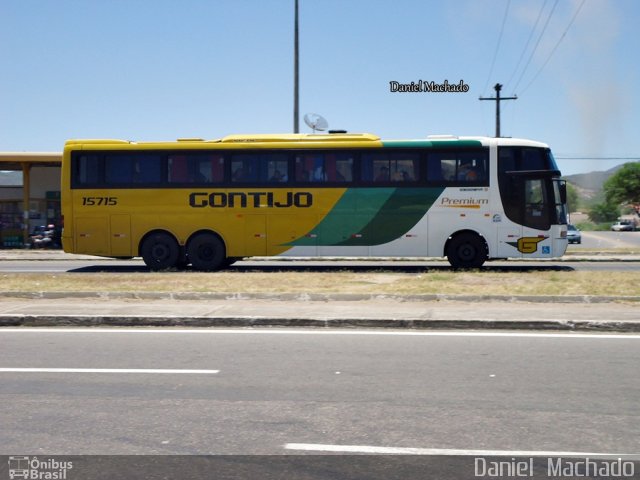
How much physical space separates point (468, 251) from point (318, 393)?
574 inches

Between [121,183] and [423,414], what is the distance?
1731 centimetres

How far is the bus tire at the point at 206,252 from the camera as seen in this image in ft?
70.8

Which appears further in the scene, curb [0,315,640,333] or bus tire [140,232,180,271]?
bus tire [140,232,180,271]

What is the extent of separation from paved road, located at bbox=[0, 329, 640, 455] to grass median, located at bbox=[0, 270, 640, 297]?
14.7 ft

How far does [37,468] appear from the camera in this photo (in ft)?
16.4

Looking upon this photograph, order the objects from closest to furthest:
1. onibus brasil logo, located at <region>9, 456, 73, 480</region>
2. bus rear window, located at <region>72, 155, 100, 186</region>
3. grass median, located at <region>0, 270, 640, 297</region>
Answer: onibus brasil logo, located at <region>9, 456, 73, 480</region> → grass median, located at <region>0, 270, 640, 297</region> → bus rear window, located at <region>72, 155, 100, 186</region>

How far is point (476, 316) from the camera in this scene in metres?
11.0

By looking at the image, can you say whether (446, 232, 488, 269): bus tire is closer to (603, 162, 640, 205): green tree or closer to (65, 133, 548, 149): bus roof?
(65, 133, 548, 149): bus roof

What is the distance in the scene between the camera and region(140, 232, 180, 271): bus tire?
71.0ft

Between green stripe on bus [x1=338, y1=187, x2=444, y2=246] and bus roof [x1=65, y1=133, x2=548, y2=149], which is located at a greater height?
bus roof [x1=65, y1=133, x2=548, y2=149]

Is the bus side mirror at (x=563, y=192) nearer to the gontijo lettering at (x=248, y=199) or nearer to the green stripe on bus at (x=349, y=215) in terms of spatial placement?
the green stripe on bus at (x=349, y=215)

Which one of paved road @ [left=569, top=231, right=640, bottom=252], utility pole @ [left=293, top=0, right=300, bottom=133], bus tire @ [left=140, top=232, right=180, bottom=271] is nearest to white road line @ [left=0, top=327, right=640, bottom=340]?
bus tire @ [left=140, top=232, right=180, bottom=271]

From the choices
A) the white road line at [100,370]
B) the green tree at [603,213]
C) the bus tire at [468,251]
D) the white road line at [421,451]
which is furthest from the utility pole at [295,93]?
the green tree at [603,213]

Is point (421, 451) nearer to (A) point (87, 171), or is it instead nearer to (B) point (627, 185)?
(A) point (87, 171)
